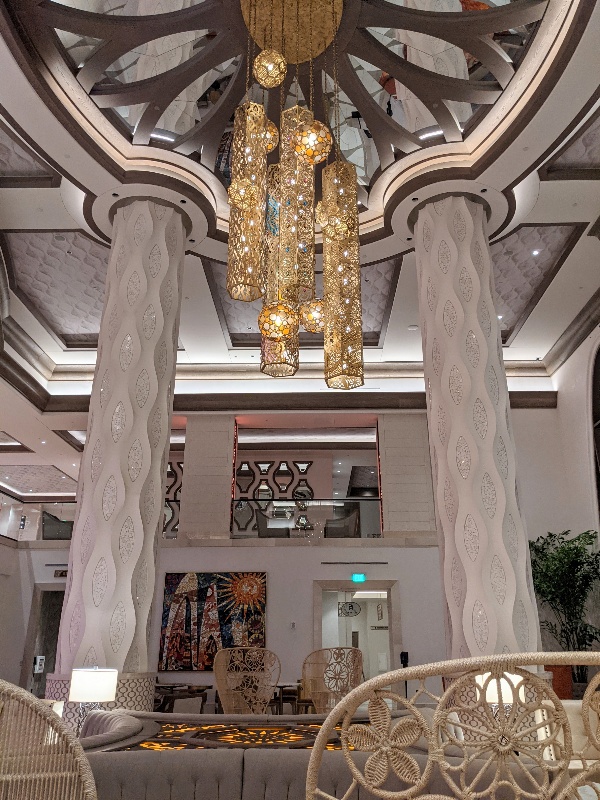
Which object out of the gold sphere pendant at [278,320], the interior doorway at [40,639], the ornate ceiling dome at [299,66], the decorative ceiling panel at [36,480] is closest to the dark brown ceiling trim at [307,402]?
the interior doorway at [40,639]

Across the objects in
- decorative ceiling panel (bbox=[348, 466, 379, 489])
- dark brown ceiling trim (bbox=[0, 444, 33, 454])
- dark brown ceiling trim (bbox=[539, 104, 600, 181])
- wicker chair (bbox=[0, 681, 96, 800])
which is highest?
dark brown ceiling trim (bbox=[539, 104, 600, 181])

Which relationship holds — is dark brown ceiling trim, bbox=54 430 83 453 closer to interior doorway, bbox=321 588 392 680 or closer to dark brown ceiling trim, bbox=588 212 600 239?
interior doorway, bbox=321 588 392 680

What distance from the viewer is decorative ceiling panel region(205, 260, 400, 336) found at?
10.1 metres

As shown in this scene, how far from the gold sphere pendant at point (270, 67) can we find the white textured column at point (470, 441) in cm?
284

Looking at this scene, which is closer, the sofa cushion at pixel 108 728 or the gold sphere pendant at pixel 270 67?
the sofa cushion at pixel 108 728

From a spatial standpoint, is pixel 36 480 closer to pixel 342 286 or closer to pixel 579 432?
pixel 579 432

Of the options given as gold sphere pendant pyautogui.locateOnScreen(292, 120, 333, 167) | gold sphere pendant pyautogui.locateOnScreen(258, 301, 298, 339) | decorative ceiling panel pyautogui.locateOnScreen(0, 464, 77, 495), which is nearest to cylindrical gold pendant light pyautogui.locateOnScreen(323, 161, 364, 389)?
gold sphere pendant pyautogui.locateOnScreen(258, 301, 298, 339)

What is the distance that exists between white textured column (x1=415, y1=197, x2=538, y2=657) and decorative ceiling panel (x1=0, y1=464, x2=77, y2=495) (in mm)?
12980

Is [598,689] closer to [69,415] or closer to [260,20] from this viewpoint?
[260,20]

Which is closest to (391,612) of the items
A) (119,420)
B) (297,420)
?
(297,420)

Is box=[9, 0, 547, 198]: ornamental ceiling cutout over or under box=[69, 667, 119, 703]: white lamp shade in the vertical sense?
over

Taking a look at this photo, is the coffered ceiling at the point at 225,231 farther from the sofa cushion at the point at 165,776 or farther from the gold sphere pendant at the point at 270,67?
the sofa cushion at the point at 165,776

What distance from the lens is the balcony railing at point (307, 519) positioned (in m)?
12.1

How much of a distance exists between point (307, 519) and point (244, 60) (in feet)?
27.2
